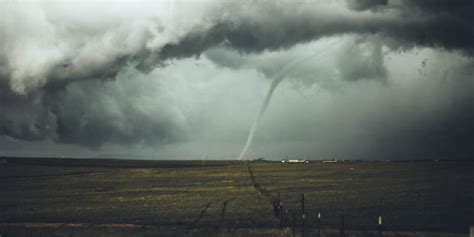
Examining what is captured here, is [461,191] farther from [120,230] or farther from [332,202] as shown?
[120,230]

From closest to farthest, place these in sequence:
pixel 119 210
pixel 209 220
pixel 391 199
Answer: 1. pixel 209 220
2. pixel 119 210
3. pixel 391 199

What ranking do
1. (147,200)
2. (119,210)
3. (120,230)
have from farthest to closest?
1. (147,200)
2. (119,210)
3. (120,230)

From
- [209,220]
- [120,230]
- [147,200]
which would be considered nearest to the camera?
[120,230]

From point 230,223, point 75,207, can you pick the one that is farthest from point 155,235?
point 75,207

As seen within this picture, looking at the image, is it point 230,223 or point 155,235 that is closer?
point 155,235

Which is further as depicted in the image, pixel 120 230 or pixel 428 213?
pixel 428 213

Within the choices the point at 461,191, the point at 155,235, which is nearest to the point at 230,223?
the point at 155,235

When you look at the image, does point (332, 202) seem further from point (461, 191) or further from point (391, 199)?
point (461, 191)

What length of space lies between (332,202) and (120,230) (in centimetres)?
2593

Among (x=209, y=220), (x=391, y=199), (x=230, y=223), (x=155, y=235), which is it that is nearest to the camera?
(x=155, y=235)

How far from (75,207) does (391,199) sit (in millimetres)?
36874

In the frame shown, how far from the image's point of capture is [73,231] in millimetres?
36438

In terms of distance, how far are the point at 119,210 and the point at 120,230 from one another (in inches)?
623

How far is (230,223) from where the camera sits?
38.6 metres
